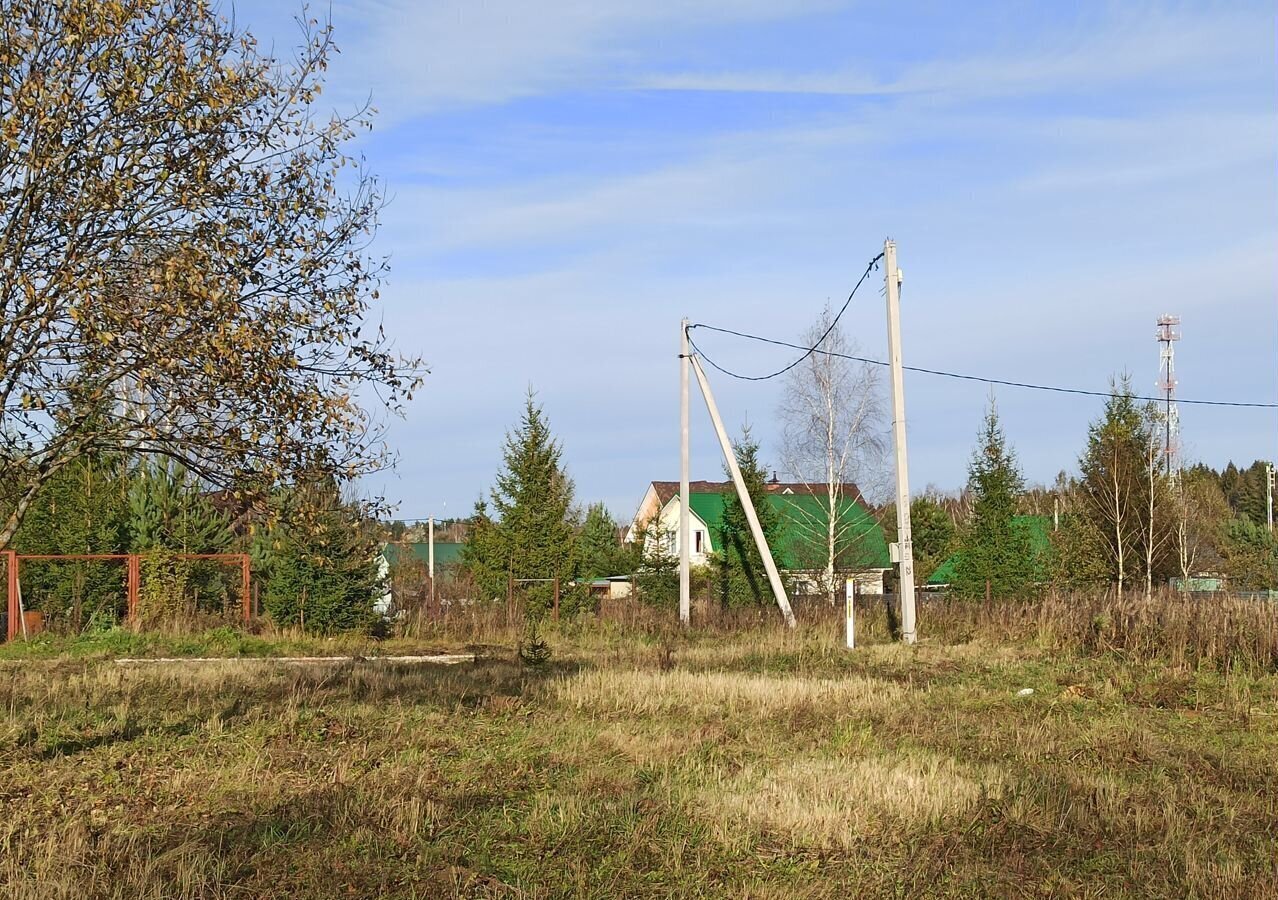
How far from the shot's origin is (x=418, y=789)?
8.35 meters

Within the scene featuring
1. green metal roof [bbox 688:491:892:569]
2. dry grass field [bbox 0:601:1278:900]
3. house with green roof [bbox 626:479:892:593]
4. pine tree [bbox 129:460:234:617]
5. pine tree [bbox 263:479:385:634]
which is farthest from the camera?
green metal roof [bbox 688:491:892:569]

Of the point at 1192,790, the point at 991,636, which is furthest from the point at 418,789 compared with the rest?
the point at 991,636

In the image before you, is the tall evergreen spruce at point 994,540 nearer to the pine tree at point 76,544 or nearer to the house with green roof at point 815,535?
the house with green roof at point 815,535

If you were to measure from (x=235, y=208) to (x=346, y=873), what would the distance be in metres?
5.36

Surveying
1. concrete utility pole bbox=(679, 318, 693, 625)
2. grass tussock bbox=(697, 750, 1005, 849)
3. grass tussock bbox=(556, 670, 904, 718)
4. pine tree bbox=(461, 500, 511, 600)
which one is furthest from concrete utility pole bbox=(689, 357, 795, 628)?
grass tussock bbox=(697, 750, 1005, 849)

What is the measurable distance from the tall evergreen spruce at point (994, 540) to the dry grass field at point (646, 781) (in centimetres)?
1571

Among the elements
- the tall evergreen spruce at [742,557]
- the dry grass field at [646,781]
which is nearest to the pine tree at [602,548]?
→ the tall evergreen spruce at [742,557]

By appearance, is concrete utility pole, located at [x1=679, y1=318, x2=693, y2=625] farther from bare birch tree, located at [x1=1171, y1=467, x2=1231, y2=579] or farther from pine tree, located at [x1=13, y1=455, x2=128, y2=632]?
bare birch tree, located at [x1=1171, y1=467, x2=1231, y2=579]

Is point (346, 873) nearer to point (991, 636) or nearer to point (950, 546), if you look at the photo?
point (991, 636)

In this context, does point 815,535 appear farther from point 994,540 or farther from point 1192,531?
point 1192,531

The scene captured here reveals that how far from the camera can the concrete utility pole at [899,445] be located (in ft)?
65.9

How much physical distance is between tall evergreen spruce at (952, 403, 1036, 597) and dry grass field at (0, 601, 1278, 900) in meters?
15.7

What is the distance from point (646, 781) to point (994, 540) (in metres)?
25.8

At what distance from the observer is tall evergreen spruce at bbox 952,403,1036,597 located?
3256 cm
